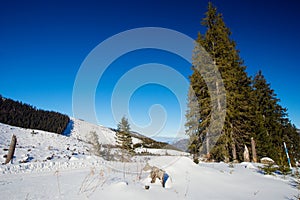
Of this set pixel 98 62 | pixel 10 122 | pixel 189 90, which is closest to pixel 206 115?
pixel 189 90

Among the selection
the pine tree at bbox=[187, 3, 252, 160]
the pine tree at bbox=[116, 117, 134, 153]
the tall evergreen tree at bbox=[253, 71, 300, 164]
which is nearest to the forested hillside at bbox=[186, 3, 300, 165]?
the pine tree at bbox=[187, 3, 252, 160]

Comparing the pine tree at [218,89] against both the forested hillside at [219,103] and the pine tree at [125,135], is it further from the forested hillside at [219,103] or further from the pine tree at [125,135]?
the pine tree at [125,135]

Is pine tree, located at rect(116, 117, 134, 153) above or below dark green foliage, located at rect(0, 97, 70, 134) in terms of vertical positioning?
below

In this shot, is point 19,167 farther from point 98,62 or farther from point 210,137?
point 210,137

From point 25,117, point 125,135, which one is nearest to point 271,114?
point 125,135

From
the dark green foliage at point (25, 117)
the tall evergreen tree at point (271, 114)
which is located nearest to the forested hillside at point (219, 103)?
the tall evergreen tree at point (271, 114)

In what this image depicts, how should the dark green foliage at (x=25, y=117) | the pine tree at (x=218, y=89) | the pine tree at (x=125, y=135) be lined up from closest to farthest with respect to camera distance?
the pine tree at (x=218, y=89) → the pine tree at (x=125, y=135) → the dark green foliage at (x=25, y=117)

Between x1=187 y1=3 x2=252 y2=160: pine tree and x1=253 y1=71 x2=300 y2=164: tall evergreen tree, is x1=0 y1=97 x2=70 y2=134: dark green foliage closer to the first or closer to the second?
x1=187 y1=3 x2=252 y2=160: pine tree

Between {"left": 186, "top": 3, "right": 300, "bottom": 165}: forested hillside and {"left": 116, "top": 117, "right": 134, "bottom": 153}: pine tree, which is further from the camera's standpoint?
{"left": 116, "top": 117, "right": 134, "bottom": 153}: pine tree

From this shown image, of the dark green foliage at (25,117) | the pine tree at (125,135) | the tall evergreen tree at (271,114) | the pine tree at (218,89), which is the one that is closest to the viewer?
the pine tree at (218,89)

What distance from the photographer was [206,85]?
47.3ft

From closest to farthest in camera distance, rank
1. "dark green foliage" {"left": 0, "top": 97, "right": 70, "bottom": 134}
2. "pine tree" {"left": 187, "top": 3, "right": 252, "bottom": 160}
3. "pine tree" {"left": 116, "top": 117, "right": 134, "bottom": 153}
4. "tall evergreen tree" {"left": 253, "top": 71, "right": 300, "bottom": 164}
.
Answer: "pine tree" {"left": 187, "top": 3, "right": 252, "bottom": 160}, "tall evergreen tree" {"left": 253, "top": 71, "right": 300, "bottom": 164}, "pine tree" {"left": 116, "top": 117, "right": 134, "bottom": 153}, "dark green foliage" {"left": 0, "top": 97, "right": 70, "bottom": 134}

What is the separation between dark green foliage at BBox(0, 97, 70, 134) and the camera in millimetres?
51375

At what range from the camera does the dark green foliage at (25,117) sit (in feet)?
169
